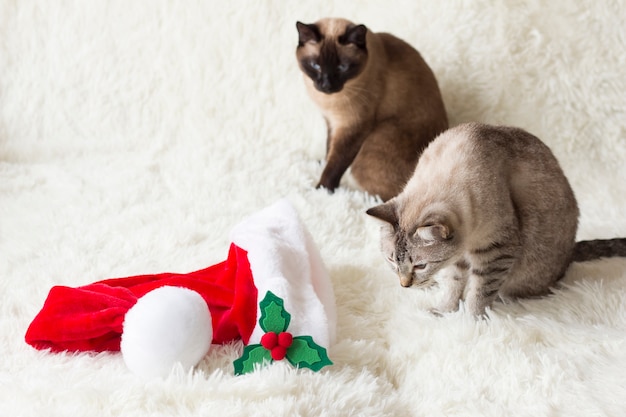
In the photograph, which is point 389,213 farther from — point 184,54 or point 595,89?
point 184,54

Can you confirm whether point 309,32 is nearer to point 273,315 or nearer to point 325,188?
point 325,188

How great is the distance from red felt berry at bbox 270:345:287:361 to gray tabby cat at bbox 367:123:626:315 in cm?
27

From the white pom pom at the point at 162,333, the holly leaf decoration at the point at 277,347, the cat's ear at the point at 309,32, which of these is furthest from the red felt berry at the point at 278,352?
the cat's ear at the point at 309,32

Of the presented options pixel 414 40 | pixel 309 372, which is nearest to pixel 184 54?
pixel 414 40

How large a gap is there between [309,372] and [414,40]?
1167 millimetres

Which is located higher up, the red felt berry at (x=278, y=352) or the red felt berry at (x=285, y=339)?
the red felt berry at (x=285, y=339)

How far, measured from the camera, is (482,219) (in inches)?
43.0

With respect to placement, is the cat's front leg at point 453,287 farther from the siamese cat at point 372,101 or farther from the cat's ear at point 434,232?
the siamese cat at point 372,101

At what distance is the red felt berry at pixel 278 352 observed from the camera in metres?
0.94

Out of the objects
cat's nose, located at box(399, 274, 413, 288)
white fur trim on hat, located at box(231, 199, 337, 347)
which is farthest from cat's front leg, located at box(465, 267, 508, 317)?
white fur trim on hat, located at box(231, 199, 337, 347)

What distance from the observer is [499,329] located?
1032 mm

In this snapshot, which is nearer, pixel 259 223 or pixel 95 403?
pixel 95 403

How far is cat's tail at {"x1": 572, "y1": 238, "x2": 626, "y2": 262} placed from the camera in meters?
1.28

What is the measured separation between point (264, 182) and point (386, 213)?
64 cm
